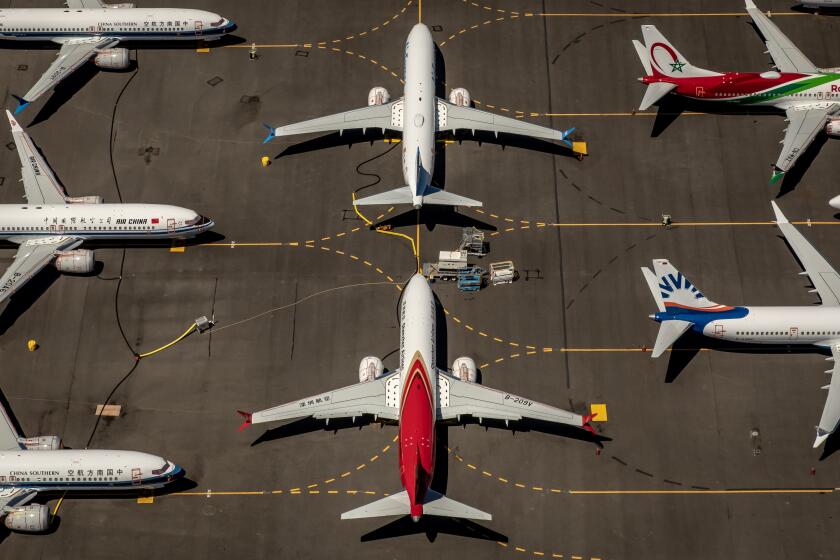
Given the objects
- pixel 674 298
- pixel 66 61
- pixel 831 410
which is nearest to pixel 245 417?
pixel 674 298

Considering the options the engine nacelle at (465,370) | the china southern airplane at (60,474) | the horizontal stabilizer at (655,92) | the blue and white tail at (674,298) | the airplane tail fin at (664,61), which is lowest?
the china southern airplane at (60,474)

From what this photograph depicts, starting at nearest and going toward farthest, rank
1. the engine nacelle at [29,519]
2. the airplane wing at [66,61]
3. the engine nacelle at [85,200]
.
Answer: the engine nacelle at [29,519] < the engine nacelle at [85,200] < the airplane wing at [66,61]

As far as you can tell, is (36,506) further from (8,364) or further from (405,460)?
(405,460)

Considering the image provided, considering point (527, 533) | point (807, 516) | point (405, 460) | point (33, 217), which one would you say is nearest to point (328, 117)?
point (33, 217)

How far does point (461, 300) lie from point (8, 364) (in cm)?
4249

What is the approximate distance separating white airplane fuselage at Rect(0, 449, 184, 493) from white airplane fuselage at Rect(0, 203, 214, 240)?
2166 centimetres

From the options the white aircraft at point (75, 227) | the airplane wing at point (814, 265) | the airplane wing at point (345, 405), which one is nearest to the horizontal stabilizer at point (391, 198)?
the white aircraft at point (75, 227)

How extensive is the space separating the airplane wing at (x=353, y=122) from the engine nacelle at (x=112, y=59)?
19571mm

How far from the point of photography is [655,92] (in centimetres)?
8444

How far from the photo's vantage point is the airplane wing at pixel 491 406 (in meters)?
69.6

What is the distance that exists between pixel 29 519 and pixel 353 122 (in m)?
46.8

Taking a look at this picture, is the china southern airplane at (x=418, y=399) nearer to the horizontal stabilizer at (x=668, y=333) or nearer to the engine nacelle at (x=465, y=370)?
the engine nacelle at (x=465, y=370)

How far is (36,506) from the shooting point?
6825cm

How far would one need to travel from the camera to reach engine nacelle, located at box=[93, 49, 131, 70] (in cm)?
8888
